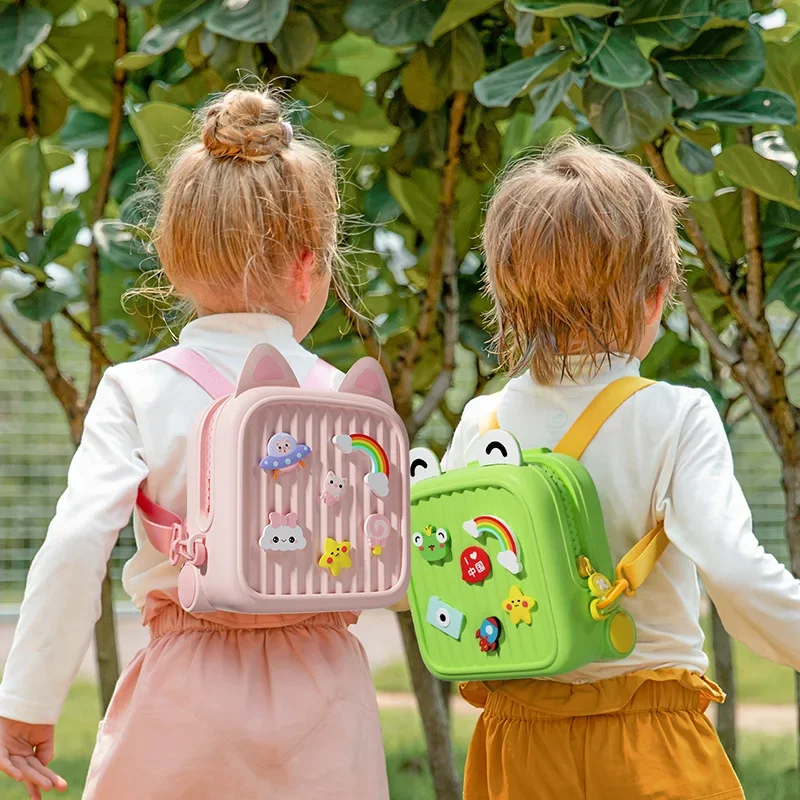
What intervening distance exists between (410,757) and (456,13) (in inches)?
73.5

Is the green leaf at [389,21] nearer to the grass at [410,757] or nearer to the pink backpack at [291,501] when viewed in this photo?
the pink backpack at [291,501]

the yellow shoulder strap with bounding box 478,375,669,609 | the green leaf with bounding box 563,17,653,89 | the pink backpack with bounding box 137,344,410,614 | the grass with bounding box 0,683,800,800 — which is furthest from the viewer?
the grass with bounding box 0,683,800,800

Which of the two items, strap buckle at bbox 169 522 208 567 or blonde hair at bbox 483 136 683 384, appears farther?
blonde hair at bbox 483 136 683 384

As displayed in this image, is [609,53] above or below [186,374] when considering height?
above

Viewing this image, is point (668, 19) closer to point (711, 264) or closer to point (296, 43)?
point (711, 264)

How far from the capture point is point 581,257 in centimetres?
112

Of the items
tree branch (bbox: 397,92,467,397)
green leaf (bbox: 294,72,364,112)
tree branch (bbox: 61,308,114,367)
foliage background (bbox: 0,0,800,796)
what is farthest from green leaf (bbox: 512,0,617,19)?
tree branch (bbox: 61,308,114,367)

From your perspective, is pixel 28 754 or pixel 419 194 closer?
pixel 28 754

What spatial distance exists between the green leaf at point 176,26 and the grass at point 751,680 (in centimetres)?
290

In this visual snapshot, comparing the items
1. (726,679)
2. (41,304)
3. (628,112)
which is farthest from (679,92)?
(726,679)

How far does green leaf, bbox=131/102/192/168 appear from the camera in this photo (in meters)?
1.66

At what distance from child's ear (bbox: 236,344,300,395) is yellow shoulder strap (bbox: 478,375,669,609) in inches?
11.1

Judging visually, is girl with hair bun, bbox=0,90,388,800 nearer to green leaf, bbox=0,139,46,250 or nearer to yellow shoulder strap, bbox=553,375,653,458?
yellow shoulder strap, bbox=553,375,653,458

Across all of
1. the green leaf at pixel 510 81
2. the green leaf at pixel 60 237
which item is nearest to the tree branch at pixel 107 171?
the green leaf at pixel 60 237
